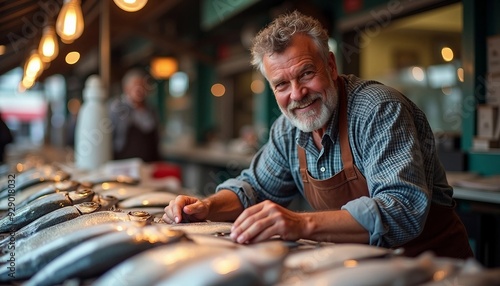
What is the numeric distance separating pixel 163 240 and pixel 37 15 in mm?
3669

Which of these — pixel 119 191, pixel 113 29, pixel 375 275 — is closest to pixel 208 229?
pixel 375 275

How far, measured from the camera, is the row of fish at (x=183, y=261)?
36.8 inches

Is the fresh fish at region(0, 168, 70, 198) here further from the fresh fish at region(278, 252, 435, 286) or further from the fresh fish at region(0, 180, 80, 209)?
the fresh fish at region(278, 252, 435, 286)

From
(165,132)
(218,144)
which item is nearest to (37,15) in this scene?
(218,144)

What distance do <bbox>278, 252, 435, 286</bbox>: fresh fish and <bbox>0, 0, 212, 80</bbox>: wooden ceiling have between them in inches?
101

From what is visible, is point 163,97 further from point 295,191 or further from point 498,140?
point 295,191

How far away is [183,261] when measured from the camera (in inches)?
38.8

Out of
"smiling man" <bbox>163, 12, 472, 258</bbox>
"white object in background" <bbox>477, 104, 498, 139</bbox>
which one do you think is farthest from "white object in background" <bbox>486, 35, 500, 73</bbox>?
"smiling man" <bbox>163, 12, 472, 258</bbox>

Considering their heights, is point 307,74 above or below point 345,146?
above

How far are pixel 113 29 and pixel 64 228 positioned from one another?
4.93 metres

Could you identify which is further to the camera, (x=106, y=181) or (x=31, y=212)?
(x=106, y=181)

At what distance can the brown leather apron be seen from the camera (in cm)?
190

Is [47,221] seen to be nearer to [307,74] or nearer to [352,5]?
[307,74]

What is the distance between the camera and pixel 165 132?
40.3 feet
